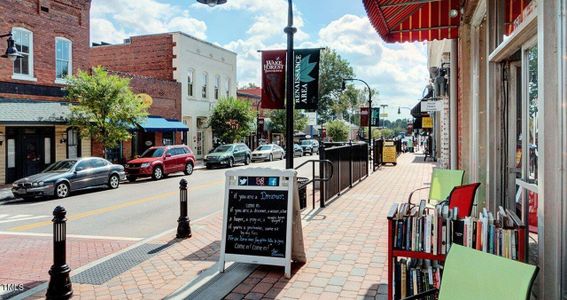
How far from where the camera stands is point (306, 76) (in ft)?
27.8

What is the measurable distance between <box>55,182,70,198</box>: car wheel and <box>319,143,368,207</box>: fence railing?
8550 millimetres

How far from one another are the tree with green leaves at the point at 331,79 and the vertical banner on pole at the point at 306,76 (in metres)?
70.7

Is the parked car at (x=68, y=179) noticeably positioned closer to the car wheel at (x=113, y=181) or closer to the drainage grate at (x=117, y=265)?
the car wheel at (x=113, y=181)

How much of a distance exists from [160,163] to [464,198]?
17.0 m

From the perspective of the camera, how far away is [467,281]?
8.21ft

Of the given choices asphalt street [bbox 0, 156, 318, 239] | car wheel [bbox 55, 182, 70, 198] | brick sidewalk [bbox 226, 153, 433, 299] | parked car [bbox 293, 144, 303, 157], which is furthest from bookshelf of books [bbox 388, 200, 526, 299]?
parked car [bbox 293, 144, 303, 157]

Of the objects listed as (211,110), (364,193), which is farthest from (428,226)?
(211,110)

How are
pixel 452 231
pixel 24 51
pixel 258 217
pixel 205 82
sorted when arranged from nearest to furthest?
1. pixel 452 231
2. pixel 258 217
3. pixel 24 51
4. pixel 205 82

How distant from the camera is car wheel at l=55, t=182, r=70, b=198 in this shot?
14.0 metres

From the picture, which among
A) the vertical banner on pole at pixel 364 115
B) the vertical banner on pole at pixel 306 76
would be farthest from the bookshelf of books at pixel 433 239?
the vertical banner on pole at pixel 364 115

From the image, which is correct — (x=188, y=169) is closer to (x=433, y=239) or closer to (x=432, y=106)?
(x=432, y=106)

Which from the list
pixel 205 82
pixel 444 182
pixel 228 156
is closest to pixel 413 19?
pixel 444 182

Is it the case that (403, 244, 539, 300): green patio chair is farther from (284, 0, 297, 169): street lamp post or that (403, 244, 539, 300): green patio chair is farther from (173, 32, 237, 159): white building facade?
(173, 32, 237, 159): white building facade

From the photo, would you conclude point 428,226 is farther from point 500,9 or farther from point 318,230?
point 318,230
